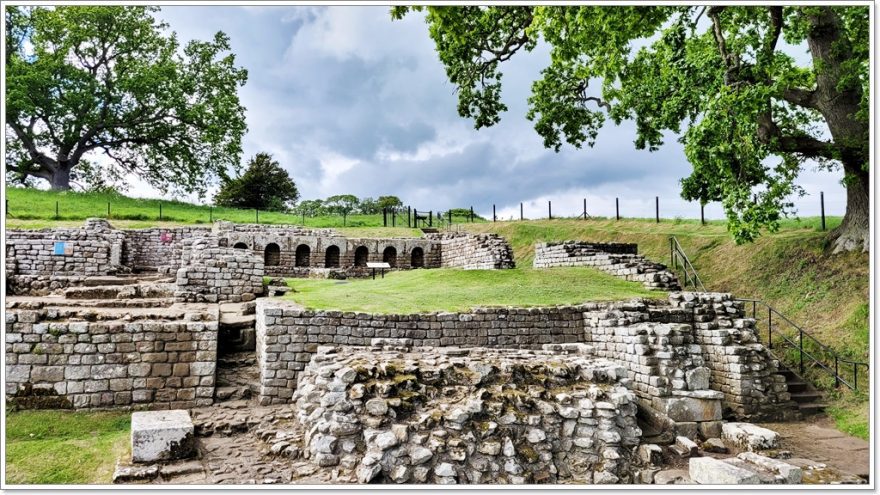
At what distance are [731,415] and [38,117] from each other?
114 ft

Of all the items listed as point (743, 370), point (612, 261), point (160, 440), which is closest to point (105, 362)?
point (160, 440)

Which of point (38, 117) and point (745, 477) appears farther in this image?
point (38, 117)

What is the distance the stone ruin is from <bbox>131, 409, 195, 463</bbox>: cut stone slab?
3 cm

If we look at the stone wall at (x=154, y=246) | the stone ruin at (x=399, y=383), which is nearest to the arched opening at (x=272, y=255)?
the stone wall at (x=154, y=246)

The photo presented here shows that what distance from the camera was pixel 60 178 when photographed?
111ft

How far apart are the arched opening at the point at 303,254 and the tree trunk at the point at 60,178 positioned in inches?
679

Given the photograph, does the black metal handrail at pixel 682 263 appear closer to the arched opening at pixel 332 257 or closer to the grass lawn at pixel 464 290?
the grass lawn at pixel 464 290

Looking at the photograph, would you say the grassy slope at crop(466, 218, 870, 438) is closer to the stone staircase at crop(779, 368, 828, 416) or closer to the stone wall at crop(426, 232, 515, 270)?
the stone staircase at crop(779, 368, 828, 416)

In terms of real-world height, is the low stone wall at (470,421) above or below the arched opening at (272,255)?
below

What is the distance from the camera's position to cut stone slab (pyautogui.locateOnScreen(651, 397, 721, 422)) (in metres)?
9.52

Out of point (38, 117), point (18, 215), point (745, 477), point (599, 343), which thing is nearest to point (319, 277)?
point (599, 343)

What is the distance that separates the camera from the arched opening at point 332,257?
2572 cm

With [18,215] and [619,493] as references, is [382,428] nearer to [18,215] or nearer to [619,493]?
[619,493]

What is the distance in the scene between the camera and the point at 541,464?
7.46 m
